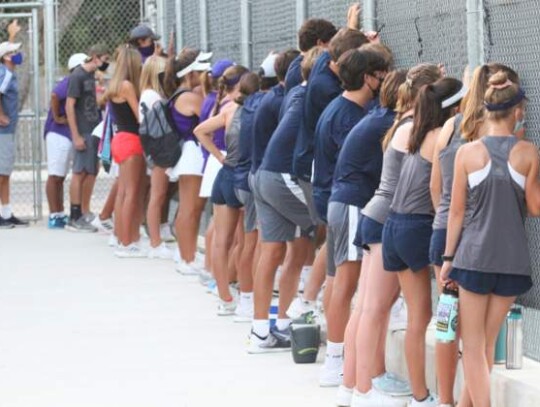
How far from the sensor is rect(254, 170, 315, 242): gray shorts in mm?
9523

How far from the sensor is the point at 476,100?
22.8 ft

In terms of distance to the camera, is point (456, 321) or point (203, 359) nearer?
point (456, 321)

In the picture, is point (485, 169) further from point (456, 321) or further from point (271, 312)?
point (271, 312)

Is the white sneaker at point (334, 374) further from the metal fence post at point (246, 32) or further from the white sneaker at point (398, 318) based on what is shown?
the metal fence post at point (246, 32)

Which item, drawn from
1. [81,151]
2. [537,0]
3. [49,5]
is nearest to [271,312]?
[537,0]

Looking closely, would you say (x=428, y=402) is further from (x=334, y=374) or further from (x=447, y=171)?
(x=447, y=171)

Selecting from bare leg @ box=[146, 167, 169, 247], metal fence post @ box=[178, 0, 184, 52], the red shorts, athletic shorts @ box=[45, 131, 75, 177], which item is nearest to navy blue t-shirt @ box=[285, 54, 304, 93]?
bare leg @ box=[146, 167, 169, 247]

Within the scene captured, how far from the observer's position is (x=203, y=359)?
31.4ft

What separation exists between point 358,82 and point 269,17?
5058 millimetres

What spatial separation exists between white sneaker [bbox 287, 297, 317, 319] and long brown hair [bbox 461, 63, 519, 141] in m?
3.14

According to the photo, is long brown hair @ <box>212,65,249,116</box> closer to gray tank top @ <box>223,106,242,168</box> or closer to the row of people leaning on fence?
the row of people leaning on fence

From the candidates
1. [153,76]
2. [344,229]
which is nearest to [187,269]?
[153,76]

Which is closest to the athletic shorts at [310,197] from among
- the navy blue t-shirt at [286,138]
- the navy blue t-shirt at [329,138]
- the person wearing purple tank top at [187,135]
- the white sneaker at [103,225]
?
the navy blue t-shirt at [286,138]

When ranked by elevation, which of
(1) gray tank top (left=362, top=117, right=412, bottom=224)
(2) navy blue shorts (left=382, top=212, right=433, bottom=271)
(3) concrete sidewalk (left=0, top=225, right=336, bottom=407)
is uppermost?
(1) gray tank top (left=362, top=117, right=412, bottom=224)
